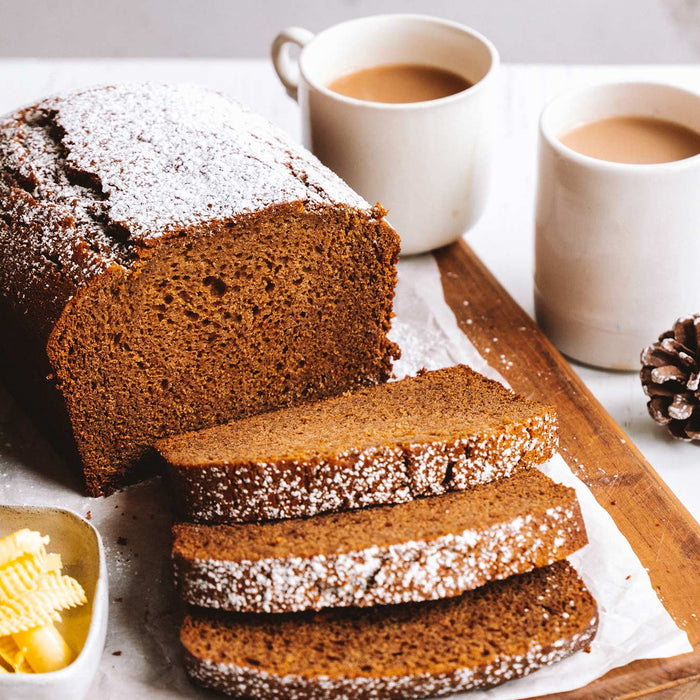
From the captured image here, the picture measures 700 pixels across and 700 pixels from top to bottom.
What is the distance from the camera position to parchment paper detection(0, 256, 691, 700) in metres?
2.12

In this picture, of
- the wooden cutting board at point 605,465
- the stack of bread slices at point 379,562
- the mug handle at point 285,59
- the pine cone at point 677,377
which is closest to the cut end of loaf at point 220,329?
the stack of bread slices at point 379,562

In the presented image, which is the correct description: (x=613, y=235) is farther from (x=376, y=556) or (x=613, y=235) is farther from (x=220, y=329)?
(x=376, y=556)

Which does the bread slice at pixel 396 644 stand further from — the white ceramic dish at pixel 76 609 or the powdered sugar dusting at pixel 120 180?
the powdered sugar dusting at pixel 120 180

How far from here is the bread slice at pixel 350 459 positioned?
2223mm

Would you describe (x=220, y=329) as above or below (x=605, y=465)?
above

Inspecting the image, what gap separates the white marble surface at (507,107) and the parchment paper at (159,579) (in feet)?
1.22

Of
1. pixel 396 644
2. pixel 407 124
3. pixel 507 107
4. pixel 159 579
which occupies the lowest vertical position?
pixel 159 579

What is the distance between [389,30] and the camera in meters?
3.30

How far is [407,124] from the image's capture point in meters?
3.00

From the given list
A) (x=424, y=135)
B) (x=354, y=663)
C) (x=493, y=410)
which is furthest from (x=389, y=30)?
(x=354, y=663)

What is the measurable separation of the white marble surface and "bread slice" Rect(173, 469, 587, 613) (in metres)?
0.81

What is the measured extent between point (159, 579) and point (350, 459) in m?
0.55

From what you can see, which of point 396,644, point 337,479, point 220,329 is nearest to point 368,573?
point 396,644

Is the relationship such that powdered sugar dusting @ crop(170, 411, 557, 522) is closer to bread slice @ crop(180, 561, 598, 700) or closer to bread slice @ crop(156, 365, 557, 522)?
bread slice @ crop(156, 365, 557, 522)
